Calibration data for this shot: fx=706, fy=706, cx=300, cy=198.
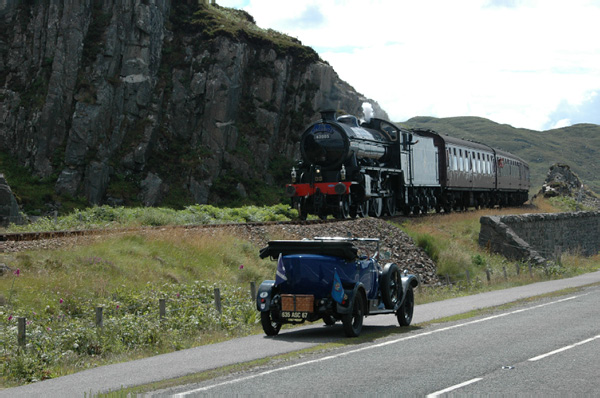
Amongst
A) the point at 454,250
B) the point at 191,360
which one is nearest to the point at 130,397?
the point at 191,360

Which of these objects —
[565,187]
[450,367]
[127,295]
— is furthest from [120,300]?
[565,187]

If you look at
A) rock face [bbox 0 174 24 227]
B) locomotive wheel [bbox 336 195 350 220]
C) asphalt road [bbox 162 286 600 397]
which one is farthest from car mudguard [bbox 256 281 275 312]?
locomotive wheel [bbox 336 195 350 220]

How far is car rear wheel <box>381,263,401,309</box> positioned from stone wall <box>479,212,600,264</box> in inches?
738

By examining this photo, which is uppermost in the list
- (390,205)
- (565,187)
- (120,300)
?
(565,187)

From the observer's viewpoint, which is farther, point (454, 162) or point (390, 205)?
point (454, 162)

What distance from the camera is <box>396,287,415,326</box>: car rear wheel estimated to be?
1404cm

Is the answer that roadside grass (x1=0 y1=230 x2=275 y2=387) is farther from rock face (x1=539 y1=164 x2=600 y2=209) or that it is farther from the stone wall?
rock face (x1=539 y1=164 x2=600 y2=209)

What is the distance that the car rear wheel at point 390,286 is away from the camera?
13.8 metres

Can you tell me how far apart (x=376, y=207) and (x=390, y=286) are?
17087 mm

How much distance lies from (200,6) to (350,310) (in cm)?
5637

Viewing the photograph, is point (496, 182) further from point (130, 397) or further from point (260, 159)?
Result: point (130, 397)

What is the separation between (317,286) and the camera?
12.6 metres

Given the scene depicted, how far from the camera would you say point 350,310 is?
12281 mm

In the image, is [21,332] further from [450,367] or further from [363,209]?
[363,209]
